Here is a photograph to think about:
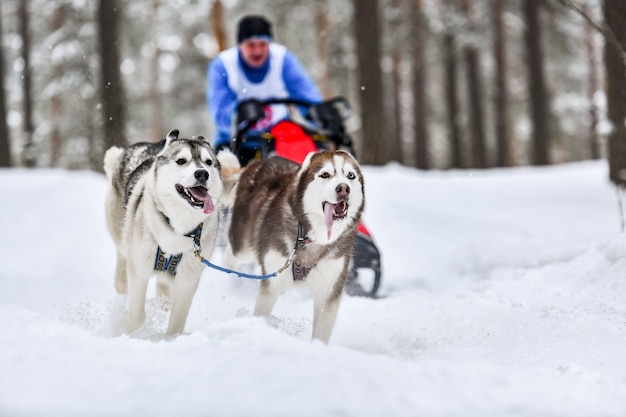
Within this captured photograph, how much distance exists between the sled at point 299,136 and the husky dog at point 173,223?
1.29 metres

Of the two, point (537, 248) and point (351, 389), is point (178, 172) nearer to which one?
point (351, 389)

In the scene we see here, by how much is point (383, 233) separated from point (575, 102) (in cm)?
2261

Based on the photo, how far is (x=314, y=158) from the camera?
11.9ft

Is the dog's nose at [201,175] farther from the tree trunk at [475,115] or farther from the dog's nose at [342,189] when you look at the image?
the tree trunk at [475,115]

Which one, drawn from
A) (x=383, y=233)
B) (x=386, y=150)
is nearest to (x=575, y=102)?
(x=386, y=150)

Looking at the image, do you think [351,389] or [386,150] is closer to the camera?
[351,389]

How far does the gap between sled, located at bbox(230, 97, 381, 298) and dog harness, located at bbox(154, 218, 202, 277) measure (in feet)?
4.91

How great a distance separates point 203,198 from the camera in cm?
359

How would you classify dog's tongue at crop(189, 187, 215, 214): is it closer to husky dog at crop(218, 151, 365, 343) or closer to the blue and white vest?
husky dog at crop(218, 151, 365, 343)

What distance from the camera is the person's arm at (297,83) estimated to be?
5.96 m

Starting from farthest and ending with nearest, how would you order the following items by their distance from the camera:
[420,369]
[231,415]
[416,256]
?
[416,256] → [420,369] → [231,415]

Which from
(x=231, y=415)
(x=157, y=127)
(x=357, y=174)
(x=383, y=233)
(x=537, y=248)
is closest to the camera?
(x=231, y=415)

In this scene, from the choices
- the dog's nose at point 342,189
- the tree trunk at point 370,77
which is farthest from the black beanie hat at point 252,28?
the tree trunk at point 370,77

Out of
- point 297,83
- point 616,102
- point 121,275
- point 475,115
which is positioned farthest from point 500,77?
point 121,275
